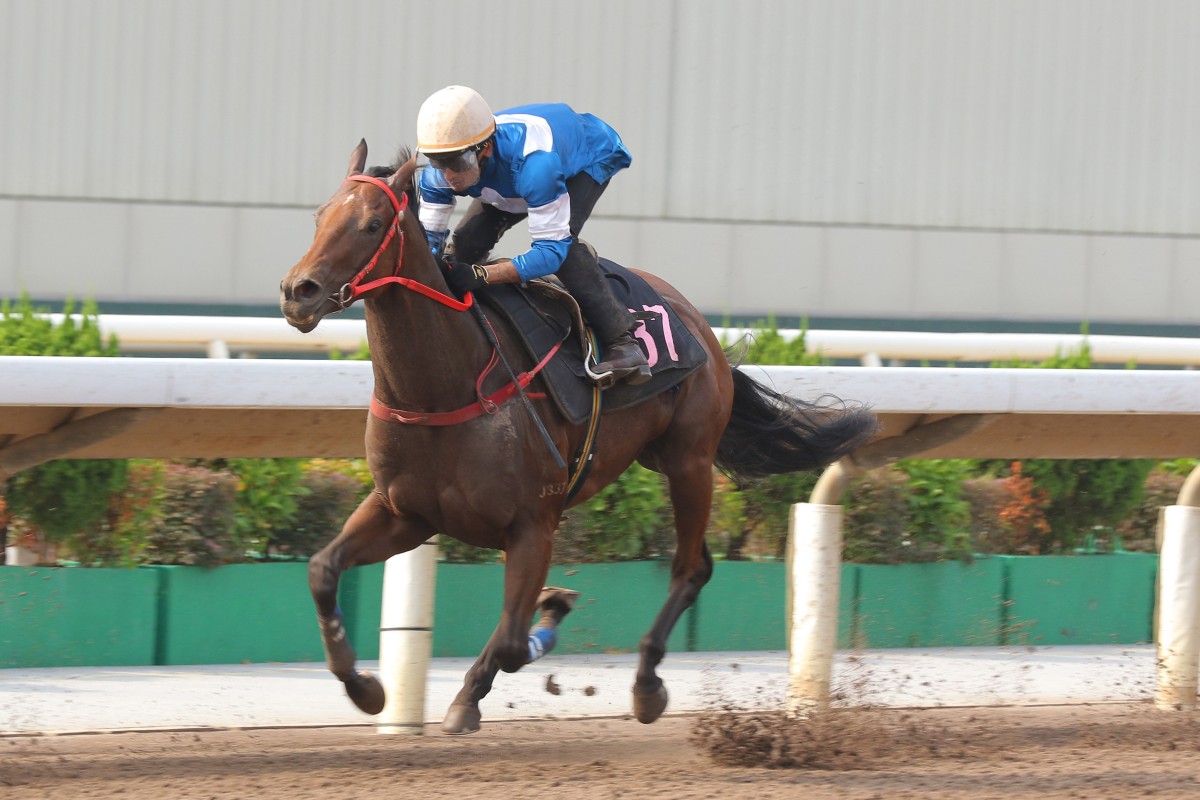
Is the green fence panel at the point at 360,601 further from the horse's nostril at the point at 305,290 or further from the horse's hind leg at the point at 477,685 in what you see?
the horse's nostril at the point at 305,290

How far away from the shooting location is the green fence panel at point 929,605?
7082 millimetres

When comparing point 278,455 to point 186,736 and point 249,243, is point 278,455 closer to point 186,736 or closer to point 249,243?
point 186,736

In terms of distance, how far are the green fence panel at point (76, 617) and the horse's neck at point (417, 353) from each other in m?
2.15

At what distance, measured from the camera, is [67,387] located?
4254 mm

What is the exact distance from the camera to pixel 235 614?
243 inches

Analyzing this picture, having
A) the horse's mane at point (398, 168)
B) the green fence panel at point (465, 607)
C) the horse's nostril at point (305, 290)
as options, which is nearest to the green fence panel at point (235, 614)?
the green fence panel at point (465, 607)

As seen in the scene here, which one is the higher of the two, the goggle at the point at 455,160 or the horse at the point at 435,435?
the goggle at the point at 455,160

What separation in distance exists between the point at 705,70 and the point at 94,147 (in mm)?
4629

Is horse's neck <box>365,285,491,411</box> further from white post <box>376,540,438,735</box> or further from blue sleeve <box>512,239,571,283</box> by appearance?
white post <box>376,540,438,735</box>

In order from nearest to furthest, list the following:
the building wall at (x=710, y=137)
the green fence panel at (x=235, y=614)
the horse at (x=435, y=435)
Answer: the horse at (x=435, y=435) → the green fence panel at (x=235, y=614) → the building wall at (x=710, y=137)

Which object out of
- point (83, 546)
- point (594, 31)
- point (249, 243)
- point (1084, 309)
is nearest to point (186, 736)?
point (83, 546)

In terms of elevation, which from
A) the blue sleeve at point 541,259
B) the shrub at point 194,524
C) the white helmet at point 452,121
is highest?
the white helmet at point 452,121

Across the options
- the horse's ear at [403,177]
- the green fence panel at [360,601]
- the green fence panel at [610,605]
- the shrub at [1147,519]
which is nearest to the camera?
the horse's ear at [403,177]

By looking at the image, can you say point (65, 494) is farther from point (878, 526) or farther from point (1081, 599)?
point (1081, 599)
